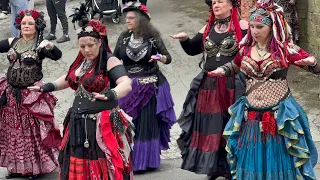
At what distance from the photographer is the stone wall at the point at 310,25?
1121 cm

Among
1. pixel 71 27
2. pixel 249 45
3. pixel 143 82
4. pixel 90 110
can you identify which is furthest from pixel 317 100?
pixel 71 27

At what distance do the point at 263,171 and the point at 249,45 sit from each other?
3.65ft

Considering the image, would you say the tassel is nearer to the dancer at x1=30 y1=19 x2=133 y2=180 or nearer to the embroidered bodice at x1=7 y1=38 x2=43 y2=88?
the embroidered bodice at x1=7 y1=38 x2=43 y2=88

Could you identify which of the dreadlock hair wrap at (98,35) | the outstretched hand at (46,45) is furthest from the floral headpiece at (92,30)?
the outstretched hand at (46,45)

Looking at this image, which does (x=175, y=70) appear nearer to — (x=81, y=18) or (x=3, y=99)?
(x=3, y=99)

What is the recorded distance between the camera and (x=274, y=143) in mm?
5812

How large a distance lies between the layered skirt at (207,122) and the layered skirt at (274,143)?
701 millimetres

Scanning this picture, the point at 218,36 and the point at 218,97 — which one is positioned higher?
the point at 218,36

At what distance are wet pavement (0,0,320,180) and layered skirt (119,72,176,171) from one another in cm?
21

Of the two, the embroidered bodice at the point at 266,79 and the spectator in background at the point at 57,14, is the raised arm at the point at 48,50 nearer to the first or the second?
the embroidered bodice at the point at 266,79

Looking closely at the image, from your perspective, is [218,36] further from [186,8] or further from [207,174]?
[186,8]

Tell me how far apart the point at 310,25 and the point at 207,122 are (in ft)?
17.7

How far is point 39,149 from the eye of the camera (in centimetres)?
735

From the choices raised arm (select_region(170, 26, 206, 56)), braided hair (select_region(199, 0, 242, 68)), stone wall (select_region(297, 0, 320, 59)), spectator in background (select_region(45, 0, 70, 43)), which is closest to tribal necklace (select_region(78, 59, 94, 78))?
raised arm (select_region(170, 26, 206, 56))
